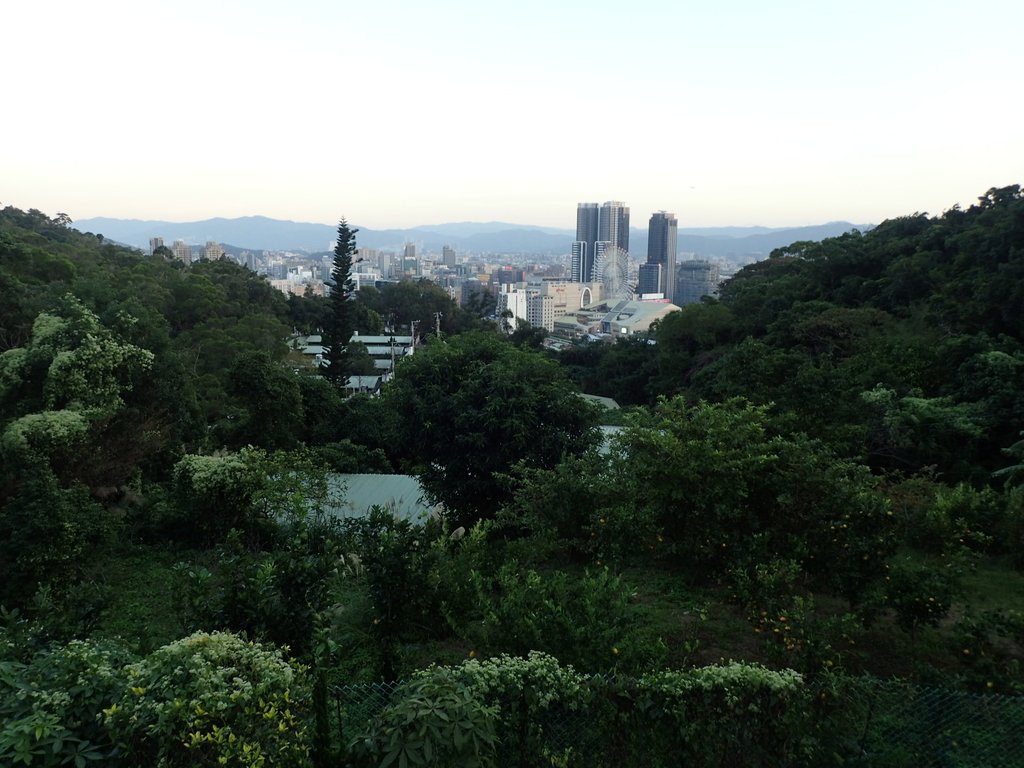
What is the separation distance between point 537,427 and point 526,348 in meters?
1.51

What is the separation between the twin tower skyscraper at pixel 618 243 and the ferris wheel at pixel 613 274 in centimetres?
79

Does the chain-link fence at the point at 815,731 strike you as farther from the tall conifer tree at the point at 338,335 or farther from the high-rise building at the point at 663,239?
the high-rise building at the point at 663,239

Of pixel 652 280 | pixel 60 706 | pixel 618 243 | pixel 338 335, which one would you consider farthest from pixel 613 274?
pixel 60 706

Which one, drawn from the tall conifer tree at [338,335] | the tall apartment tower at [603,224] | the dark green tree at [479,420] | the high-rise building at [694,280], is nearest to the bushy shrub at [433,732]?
the dark green tree at [479,420]

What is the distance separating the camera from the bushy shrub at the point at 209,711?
2379mm

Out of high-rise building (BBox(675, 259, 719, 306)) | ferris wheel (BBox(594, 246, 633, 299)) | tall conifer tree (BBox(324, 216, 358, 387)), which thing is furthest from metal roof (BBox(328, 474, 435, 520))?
ferris wheel (BBox(594, 246, 633, 299))

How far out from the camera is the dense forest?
2.62 metres

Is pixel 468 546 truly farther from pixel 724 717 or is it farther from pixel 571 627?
pixel 724 717

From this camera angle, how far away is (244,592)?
3490 millimetres

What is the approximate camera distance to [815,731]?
2.87 meters

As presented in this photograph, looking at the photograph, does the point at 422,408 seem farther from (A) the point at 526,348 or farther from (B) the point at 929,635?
(B) the point at 929,635

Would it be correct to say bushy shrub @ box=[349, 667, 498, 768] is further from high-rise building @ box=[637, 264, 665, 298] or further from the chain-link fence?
high-rise building @ box=[637, 264, 665, 298]

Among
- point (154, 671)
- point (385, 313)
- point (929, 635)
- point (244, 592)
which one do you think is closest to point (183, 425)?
point (244, 592)

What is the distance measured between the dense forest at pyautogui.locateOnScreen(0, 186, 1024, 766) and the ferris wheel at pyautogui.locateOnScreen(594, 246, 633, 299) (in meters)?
124
